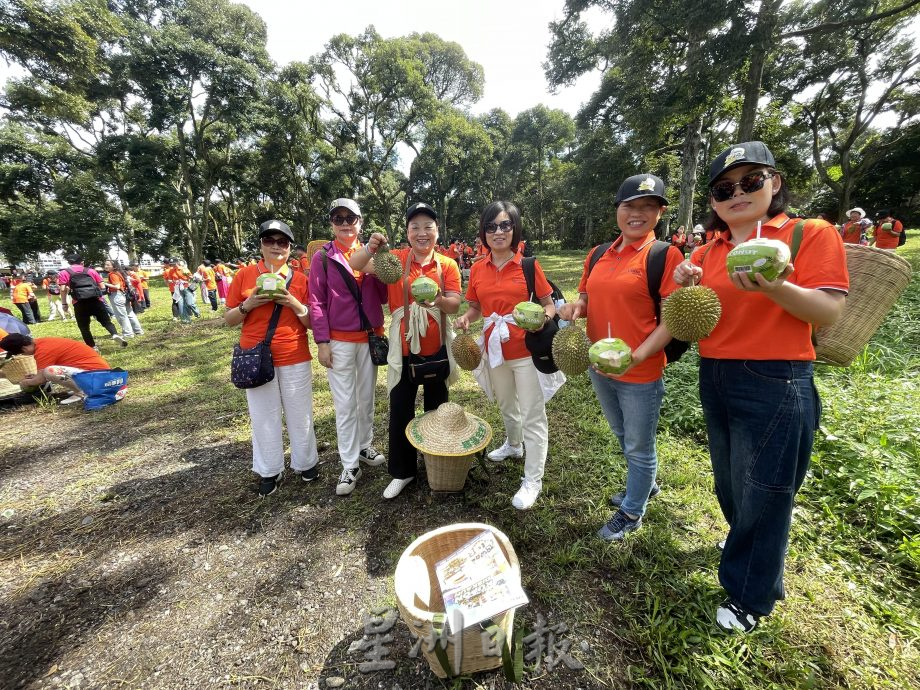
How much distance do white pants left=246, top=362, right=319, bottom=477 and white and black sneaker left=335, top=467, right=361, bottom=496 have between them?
0.43 m

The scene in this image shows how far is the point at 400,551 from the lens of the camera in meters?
2.90

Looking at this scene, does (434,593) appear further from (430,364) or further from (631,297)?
(631,297)

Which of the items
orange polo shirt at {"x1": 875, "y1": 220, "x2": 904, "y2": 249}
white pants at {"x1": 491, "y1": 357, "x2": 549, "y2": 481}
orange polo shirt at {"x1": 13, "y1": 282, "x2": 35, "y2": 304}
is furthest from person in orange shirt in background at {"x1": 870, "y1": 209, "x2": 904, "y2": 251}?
orange polo shirt at {"x1": 13, "y1": 282, "x2": 35, "y2": 304}

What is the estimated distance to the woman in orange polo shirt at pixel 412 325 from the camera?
3.04 metres

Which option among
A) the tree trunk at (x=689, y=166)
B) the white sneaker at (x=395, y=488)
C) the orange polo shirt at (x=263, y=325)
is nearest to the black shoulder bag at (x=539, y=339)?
the white sneaker at (x=395, y=488)

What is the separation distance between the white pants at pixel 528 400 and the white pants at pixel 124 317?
38.5 ft

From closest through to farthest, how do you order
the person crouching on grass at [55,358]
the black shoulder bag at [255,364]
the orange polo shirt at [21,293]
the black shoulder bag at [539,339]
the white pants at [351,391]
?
1. the black shoulder bag at [539,339]
2. the black shoulder bag at [255,364]
3. the white pants at [351,391]
4. the person crouching on grass at [55,358]
5. the orange polo shirt at [21,293]

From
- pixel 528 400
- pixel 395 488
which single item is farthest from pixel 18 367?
pixel 528 400

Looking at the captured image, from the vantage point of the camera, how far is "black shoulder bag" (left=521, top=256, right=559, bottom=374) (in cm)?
273

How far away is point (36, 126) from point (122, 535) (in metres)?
37.5

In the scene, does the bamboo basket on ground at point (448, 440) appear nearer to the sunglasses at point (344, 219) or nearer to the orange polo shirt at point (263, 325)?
the orange polo shirt at point (263, 325)

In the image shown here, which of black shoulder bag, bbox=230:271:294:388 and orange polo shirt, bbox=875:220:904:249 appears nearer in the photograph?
black shoulder bag, bbox=230:271:294:388

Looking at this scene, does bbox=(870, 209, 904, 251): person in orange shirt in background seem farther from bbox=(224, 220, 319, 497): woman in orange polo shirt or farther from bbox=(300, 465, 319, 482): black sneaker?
bbox=(300, 465, 319, 482): black sneaker

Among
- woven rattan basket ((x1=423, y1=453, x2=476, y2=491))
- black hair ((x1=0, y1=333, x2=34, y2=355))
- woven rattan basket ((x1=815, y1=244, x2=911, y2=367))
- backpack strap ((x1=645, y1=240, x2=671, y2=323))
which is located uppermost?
backpack strap ((x1=645, y1=240, x2=671, y2=323))
